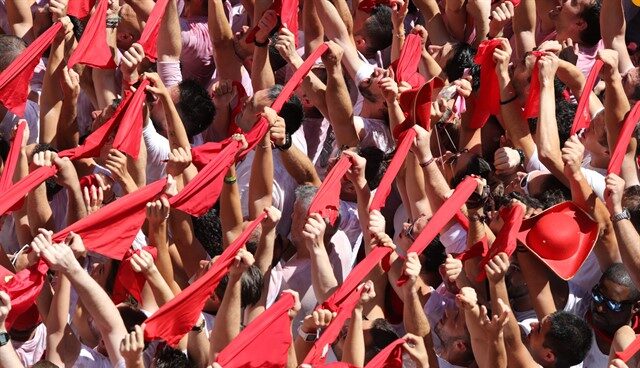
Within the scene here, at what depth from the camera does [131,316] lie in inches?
313

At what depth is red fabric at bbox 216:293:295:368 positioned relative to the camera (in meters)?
7.53

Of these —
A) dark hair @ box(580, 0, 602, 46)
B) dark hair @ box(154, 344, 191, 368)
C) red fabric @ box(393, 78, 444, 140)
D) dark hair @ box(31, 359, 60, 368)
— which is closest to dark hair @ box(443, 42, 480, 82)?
dark hair @ box(580, 0, 602, 46)

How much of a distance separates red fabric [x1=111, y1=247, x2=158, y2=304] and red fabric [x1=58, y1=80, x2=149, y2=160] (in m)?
0.57

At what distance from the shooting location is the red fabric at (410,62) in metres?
8.95

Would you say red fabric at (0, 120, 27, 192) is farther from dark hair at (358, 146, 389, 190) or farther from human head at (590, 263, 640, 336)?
human head at (590, 263, 640, 336)

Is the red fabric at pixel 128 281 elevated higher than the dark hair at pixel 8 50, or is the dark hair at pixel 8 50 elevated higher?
the dark hair at pixel 8 50

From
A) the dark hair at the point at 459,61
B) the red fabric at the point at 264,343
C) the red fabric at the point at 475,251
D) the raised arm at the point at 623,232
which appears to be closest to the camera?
the red fabric at the point at 264,343

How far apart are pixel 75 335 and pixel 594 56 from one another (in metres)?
3.18

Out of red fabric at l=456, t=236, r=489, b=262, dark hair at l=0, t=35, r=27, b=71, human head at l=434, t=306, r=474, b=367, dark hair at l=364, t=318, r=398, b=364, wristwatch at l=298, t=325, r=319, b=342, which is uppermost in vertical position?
dark hair at l=0, t=35, r=27, b=71

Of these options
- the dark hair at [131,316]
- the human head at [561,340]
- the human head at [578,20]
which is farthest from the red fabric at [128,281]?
the human head at [578,20]

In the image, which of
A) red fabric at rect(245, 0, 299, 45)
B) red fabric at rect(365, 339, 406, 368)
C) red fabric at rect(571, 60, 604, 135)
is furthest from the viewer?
red fabric at rect(245, 0, 299, 45)

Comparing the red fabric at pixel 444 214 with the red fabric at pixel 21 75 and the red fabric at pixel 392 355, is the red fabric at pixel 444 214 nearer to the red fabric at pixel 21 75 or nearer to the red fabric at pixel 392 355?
the red fabric at pixel 392 355

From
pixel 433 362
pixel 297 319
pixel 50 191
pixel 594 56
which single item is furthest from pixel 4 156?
pixel 594 56

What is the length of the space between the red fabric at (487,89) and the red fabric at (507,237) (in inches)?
36.0
